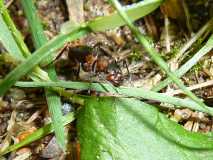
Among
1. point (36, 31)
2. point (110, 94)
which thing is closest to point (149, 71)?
point (110, 94)

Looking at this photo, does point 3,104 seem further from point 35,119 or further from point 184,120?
point 184,120

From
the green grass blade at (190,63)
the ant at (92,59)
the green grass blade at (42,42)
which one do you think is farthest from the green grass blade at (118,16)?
the ant at (92,59)

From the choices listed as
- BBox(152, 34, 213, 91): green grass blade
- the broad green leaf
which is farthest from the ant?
the broad green leaf

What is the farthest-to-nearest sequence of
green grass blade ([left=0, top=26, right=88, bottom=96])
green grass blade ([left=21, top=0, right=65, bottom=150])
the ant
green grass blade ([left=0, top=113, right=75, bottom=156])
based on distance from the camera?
the ant
green grass blade ([left=0, top=113, right=75, bottom=156])
green grass blade ([left=21, top=0, right=65, bottom=150])
green grass blade ([left=0, top=26, right=88, bottom=96])

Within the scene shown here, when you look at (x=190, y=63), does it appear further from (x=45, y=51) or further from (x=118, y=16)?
(x=45, y=51)

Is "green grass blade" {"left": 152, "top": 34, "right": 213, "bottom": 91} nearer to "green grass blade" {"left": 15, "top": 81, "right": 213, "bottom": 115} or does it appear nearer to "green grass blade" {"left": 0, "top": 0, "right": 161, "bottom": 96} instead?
"green grass blade" {"left": 15, "top": 81, "right": 213, "bottom": 115}

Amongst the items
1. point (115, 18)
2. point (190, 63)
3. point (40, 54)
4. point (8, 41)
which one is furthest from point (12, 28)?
point (190, 63)
